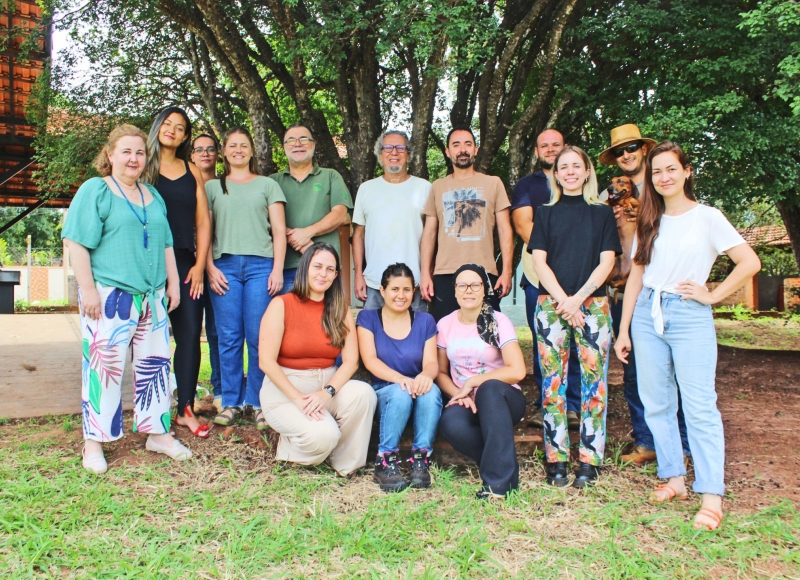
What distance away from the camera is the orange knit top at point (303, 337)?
380 centimetres

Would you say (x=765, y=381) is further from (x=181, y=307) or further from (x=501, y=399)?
(x=181, y=307)

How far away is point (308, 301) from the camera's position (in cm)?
386

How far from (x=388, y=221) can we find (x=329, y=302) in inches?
34.2

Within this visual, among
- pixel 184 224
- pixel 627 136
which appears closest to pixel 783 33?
pixel 627 136

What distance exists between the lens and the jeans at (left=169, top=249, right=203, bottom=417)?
13.6ft

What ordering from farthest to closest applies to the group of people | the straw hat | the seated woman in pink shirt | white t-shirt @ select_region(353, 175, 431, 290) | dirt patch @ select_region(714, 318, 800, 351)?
dirt patch @ select_region(714, 318, 800, 351)
white t-shirt @ select_region(353, 175, 431, 290)
the straw hat
the seated woman in pink shirt
the group of people

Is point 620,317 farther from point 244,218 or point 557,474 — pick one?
point 244,218

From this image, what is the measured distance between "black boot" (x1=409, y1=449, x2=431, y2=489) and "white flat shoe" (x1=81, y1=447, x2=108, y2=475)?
1.79 meters

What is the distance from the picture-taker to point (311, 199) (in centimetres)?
452

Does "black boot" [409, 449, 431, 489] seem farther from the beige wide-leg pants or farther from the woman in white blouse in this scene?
the woman in white blouse

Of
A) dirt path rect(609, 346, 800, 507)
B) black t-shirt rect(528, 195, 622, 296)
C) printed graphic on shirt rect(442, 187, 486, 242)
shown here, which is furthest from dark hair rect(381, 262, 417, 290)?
dirt path rect(609, 346, 800, 507)

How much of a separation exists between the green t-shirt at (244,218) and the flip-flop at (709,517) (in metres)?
2.97

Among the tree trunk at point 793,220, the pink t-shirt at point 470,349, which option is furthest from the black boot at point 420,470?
the tree trunk at point 793,220

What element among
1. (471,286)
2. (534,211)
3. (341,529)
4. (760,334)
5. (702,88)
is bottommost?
(760,334)
